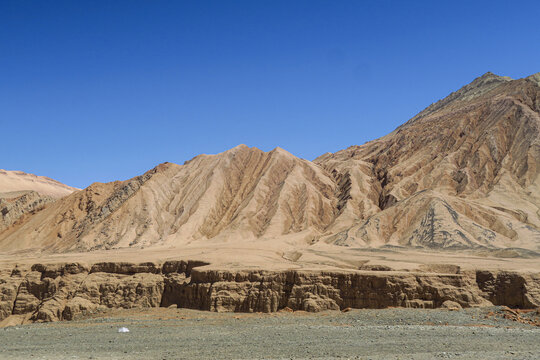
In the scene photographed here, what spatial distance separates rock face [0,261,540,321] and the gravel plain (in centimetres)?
177

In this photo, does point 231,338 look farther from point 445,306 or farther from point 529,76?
point 529,76

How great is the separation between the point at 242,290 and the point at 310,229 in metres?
38.6

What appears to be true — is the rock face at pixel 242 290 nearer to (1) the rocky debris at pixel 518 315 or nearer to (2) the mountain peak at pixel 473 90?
(1) the rocky debris at pixel 518 315

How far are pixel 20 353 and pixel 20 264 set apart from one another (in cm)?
2285

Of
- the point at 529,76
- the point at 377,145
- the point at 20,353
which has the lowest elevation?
the point at 20,353

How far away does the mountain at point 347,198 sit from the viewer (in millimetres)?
65688

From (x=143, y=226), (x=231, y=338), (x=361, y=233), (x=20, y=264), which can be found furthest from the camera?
(x=143, y=226)

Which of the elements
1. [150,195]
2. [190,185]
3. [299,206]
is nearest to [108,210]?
[150,195]

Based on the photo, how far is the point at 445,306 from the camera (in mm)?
31969

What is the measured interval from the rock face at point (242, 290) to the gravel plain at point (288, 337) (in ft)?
5.80

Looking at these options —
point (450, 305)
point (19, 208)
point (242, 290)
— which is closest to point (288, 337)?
point (242, 290)

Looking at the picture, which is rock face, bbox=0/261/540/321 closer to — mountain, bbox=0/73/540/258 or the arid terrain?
the arid terrain

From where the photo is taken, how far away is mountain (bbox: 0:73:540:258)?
65688 mm

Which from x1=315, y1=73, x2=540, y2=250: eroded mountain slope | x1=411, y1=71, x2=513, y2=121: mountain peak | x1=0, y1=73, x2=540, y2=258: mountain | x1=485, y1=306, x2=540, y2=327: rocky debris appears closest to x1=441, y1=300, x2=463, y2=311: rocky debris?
x1=485, y1=306, x2=540, y2=327: rocky debris
